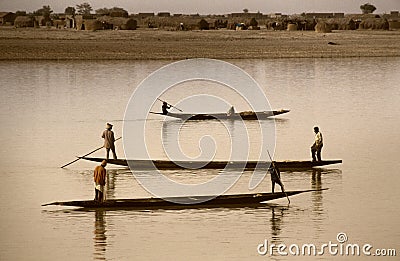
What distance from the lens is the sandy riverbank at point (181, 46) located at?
157ft

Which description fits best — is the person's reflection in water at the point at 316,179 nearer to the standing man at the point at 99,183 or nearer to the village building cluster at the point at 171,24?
the standing man at the point at 99,183

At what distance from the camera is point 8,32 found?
58250 mm

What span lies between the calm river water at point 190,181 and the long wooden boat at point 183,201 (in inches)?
5.4

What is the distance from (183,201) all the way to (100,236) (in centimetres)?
200

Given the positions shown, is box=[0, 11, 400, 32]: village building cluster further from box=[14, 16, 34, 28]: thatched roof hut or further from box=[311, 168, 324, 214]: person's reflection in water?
box=[311, 168, 324, 214]: person's reflection in water

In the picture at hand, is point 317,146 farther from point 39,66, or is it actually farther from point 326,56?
point 326,56

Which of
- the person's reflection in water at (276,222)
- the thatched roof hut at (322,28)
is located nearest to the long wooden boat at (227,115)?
the person's reflection in water at (276,222)

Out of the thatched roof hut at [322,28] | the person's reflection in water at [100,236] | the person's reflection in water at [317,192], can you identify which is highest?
the thatched roof hut at [322,28]

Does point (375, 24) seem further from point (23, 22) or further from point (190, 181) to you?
point (190, 181)

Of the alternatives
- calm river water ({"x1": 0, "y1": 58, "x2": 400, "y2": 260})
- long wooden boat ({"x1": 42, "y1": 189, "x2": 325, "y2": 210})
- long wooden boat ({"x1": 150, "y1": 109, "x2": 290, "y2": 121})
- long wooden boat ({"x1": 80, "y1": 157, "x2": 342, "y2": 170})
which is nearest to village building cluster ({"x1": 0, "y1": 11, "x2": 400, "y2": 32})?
calm river water ({"x1": 0, "y1": 58, "x2": 400, "y2": 260})

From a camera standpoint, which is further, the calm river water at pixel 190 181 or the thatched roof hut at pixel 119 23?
the thatched roof hut at pixel 119 23

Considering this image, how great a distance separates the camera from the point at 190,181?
1830 centimetres

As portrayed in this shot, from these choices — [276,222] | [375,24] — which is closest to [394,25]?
[375,24]

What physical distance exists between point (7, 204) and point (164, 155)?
5.50 meters
